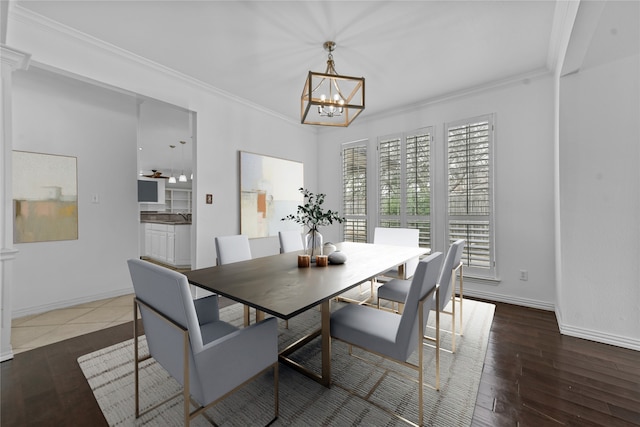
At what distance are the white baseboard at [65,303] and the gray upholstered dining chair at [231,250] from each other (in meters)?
2.18

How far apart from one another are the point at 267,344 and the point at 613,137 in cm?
319

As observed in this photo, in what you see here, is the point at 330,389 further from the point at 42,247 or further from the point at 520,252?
the point at 42,247

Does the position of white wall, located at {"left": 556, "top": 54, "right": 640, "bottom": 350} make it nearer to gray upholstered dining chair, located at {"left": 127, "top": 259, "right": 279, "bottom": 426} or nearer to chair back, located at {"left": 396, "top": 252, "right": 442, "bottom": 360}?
chair back, located at {"left": 396, "top": 252, "right": 442, "bottom": 360}

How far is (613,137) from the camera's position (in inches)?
91.2

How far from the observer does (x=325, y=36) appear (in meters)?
2.37

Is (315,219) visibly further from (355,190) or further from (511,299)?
(511,299)

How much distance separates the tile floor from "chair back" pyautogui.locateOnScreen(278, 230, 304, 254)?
1.77 metres

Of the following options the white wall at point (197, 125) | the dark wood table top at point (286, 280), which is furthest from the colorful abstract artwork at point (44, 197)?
the dark wood table top at point (286, 280)

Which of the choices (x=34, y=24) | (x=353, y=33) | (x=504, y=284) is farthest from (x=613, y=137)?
(x=34, y=24)

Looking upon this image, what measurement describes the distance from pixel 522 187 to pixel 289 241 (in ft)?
9.05

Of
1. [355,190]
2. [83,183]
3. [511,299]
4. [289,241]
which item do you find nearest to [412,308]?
[289,241]

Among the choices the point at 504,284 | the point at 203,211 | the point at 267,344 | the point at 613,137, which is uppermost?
the point at 613,137

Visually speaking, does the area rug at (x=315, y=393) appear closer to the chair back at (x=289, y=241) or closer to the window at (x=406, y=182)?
the chair back at (x=289, y=241)

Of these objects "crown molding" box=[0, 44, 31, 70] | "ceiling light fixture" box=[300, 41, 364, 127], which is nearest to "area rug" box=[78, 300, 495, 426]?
"ceiling light fixture" box=[300, 41, 364, 127]
